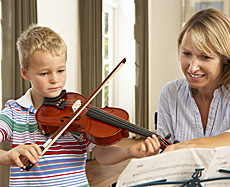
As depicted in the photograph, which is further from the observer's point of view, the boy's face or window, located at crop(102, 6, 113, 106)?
window, located at crop(102, 6, 113, 106)

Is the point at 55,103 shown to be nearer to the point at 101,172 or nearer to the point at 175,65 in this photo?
the point at 101,172

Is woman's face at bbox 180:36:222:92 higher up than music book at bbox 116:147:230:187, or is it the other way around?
woman's face at bbox 180:36:222:92

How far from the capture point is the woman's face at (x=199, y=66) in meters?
1.39

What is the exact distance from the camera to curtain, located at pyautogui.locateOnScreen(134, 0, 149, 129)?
5.52 meters

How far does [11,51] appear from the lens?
2893mm

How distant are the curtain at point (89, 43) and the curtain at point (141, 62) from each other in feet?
4.13

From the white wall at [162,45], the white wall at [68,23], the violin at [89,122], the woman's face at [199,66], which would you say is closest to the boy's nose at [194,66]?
the woman's face at [199,66]

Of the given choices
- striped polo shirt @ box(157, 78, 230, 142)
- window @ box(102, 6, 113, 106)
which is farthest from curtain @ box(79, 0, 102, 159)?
striped polo shirt @ box(157, 78, 230, 142)

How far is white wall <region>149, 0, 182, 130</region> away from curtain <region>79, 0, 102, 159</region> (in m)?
1.75

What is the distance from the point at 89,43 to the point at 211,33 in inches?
118

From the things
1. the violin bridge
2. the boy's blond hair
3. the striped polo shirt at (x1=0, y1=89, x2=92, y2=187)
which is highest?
the boy's blond hair

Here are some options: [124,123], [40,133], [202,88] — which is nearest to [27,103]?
[40,133]

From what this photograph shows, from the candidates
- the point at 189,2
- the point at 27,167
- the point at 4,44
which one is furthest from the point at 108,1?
the point at 27,167

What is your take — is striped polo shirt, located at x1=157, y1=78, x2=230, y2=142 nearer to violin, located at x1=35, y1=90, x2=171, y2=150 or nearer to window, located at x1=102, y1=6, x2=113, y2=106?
violin, located at x1=35, y1=90, x2=171, y2=150
